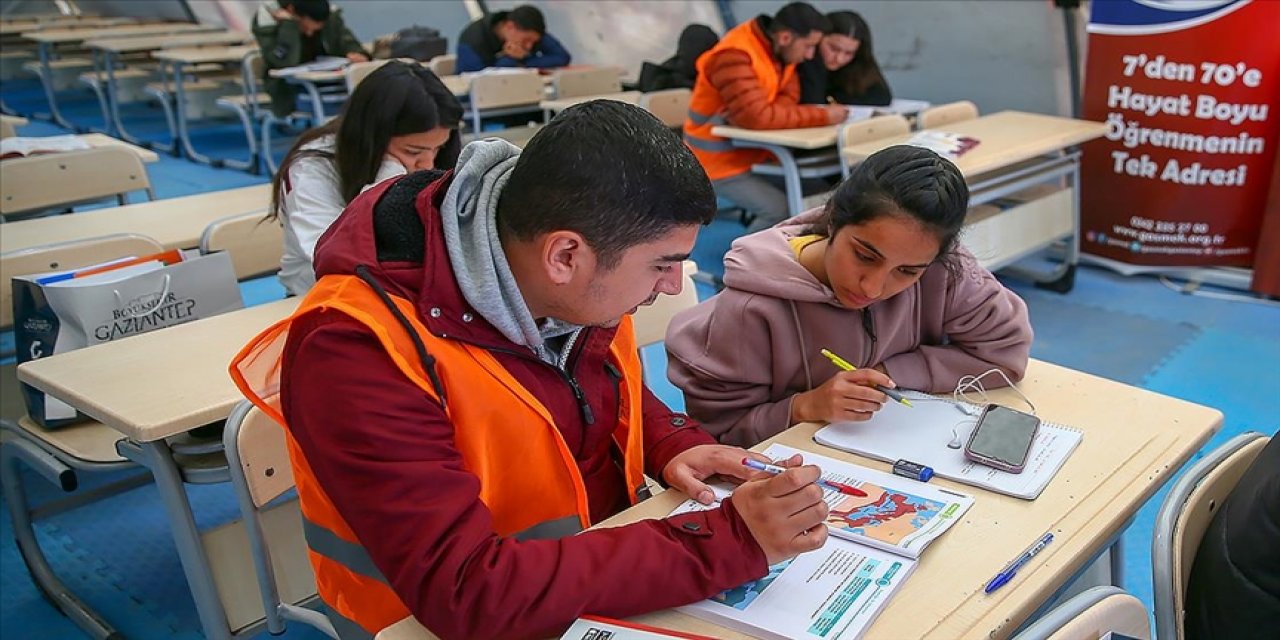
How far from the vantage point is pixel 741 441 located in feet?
5.33

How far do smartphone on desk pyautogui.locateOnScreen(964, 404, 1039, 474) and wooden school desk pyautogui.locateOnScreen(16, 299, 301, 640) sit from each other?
3.91 feet

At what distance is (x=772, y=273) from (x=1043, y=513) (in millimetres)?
563

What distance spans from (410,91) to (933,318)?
51.2 inches

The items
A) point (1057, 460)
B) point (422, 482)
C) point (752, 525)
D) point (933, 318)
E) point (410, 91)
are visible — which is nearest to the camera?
point (422, 482)

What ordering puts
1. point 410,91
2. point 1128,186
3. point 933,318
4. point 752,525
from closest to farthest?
point 752,525, point 933,318, point 410,91, point 1128,186

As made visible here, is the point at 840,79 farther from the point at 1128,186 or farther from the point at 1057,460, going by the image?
the point at 1057,460

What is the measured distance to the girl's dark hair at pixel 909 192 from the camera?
1528mm

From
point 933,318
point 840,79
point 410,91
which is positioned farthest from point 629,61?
point 933,318

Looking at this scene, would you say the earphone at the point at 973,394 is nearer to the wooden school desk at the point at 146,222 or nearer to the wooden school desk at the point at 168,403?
the wooden school desk at the point at 168,403

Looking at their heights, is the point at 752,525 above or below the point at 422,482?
below

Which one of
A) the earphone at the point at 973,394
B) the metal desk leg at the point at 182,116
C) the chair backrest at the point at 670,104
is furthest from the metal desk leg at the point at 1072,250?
the metal desk leg at the point at 182,116

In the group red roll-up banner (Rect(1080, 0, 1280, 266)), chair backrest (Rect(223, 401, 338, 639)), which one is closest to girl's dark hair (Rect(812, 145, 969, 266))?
chair backrest (Rect(223, 401, 338, 639))

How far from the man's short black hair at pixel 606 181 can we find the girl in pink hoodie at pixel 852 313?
1.87ft

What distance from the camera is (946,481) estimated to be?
4.36 ft
